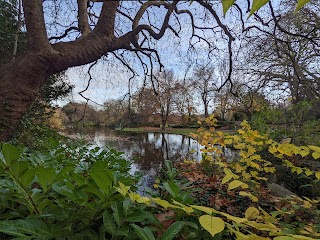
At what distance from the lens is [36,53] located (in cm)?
202

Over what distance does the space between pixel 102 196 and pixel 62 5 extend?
4.53 metres

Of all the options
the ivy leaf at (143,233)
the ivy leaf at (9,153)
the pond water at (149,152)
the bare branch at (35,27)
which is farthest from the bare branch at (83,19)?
the ivy leaf at (143,233)

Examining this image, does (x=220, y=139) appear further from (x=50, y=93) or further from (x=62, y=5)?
(x=50, y=93)

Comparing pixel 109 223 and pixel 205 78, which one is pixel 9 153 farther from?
pixel 205 78

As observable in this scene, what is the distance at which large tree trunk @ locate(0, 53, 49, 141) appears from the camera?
1.94m

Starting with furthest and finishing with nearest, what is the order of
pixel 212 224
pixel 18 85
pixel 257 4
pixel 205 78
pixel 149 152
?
pixel 149 152 < pixel 205 78 < pixel 18 85 < pixel 212 224 < pixel 257 4

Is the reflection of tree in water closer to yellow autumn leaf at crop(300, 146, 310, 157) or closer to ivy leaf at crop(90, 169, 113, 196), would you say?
yellow autumn leaf at crop(300, 146, 310, 157)

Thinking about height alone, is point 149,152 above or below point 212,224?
below

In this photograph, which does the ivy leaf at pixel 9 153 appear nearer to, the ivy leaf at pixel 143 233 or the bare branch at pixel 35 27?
the ivy leaf at pixel 143 233

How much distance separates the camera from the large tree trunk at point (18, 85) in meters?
1.94

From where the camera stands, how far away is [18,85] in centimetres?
196

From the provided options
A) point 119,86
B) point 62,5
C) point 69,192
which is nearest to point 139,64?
point 119,86

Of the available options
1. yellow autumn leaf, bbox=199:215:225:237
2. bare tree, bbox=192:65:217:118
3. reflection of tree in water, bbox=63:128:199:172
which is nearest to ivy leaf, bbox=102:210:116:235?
yellow autumn leaf, bbox=199:215:225:237

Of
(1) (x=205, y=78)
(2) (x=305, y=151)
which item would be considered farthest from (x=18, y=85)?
(1) (x=205, y=78)
